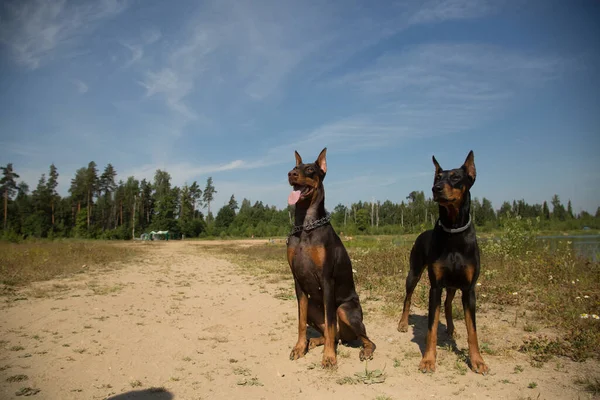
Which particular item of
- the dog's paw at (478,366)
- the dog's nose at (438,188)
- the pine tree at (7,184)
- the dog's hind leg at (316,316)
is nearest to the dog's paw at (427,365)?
the dog's paw at (478,366)

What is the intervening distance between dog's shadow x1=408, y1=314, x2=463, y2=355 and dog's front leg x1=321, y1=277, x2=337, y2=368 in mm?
1321

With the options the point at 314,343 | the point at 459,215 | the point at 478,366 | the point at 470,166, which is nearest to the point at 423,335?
the point at 478,366

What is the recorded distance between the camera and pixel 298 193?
4.05 metres

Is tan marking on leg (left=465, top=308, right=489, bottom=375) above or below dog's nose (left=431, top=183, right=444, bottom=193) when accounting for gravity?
below

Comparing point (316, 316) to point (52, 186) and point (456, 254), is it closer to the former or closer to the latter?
point (456, 254)

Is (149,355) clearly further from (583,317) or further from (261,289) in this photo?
(583,317)

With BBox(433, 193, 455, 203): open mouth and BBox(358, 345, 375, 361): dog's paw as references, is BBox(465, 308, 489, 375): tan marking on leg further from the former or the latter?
BBox(433, 193, 455, 203): open mouth

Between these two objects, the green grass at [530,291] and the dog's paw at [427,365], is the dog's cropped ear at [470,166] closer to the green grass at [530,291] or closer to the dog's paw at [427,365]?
the dog's paw at [427,365]

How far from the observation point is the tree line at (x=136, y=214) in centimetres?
5269

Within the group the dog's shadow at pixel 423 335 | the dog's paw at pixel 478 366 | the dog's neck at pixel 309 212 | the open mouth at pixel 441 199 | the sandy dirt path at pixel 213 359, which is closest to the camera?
the sandy dirt path at pixel 213 359

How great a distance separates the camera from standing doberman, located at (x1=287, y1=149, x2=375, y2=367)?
3965 mm

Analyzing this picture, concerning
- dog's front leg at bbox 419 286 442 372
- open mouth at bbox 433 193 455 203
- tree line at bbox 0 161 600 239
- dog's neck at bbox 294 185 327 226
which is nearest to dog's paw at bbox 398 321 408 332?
dog's front leg at bbox 419 286 442 372

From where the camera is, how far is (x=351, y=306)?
169 inches

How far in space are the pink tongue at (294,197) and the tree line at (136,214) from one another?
43574mm
